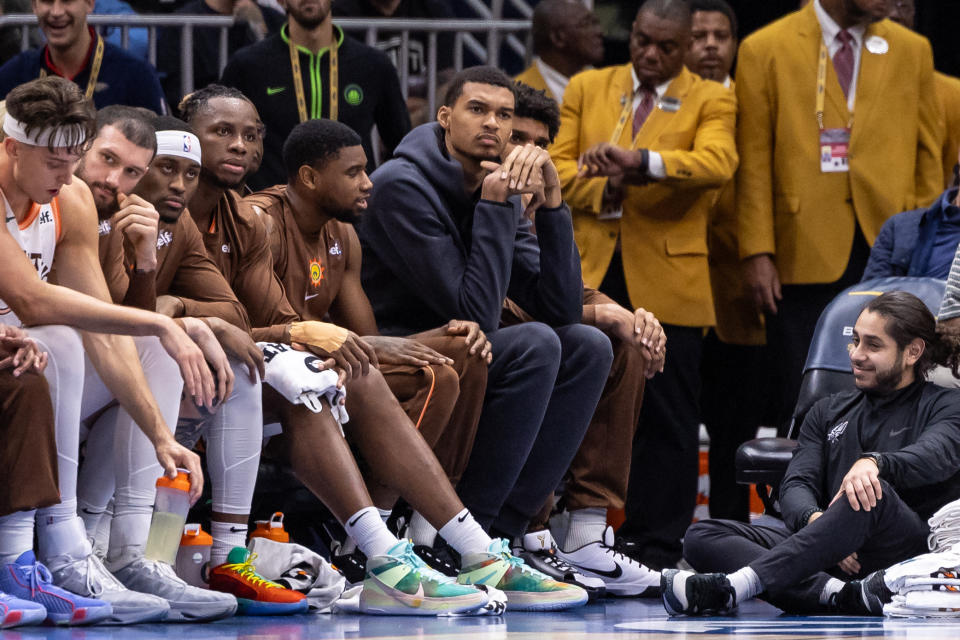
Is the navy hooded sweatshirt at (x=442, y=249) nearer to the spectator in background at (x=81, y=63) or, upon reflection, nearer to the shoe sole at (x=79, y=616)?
the spectator in background at (x=81, y=63)

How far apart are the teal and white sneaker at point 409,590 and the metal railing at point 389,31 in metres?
2.90

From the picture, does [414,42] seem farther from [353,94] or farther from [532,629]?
[532,629]

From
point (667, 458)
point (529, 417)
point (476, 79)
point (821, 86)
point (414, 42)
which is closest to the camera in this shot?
point (529, 417)

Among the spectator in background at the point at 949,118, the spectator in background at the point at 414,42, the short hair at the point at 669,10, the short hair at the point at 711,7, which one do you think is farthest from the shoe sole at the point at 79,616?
the spectator in background at the point at 949,118

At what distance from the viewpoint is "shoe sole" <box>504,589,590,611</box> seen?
14.2 ft

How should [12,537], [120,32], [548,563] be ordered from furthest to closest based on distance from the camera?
[120,32], [548,563], [12,537]

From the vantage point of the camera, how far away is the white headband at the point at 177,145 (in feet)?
14.0

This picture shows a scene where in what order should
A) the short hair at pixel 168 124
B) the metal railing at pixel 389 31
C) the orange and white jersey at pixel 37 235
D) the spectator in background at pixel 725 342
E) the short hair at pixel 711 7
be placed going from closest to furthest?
the orange and white jersey at pixel 37 235, the short hair at pixel 168 124, the metal railing at pixel 389 31, the spectator in background at pixel 725 342, the short hair at pixel 711 7

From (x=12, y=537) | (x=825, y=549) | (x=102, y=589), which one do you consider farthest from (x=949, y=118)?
(x=12, y=537)

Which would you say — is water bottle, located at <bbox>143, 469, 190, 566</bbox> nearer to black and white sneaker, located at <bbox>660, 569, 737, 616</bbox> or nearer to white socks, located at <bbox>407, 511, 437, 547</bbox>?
white socks, located at <bbox>407, 511, 437, 547</bbox>

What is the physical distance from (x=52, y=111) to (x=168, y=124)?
2.39 feet

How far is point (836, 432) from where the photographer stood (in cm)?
467

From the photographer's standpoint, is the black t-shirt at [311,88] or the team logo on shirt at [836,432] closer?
the team logo on shirt at [836,432]

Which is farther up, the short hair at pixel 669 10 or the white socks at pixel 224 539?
the short hair at pixel 669 10
